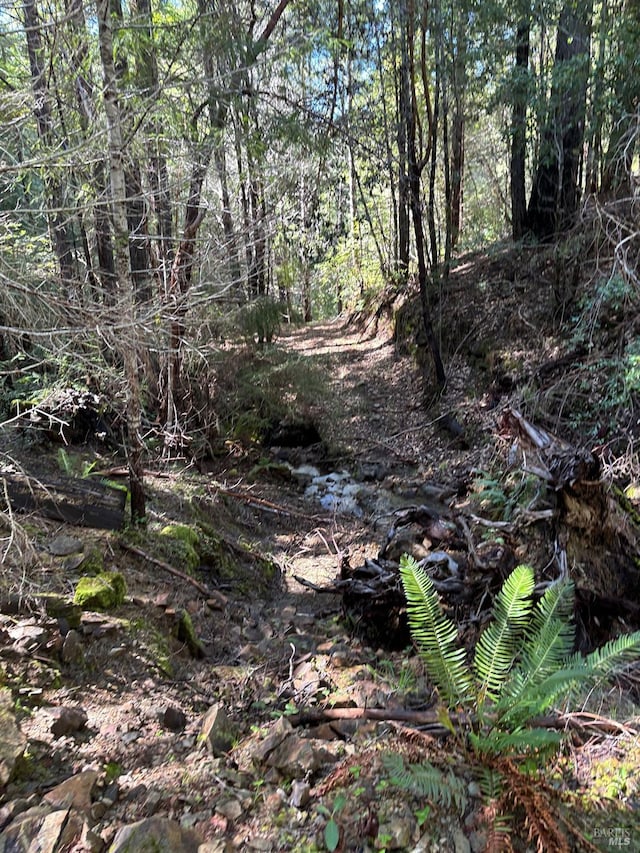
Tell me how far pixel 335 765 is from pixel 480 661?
3.24 ft

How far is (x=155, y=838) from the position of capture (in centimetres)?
189

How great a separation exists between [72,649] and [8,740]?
2.87ft

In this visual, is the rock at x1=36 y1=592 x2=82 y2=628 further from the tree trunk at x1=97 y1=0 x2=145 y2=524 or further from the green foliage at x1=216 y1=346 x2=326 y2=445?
the green foliage at x1=216 y1=346 x2=326 y2=445

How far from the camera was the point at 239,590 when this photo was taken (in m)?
5.15

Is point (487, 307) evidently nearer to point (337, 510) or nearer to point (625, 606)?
point (337, 510)

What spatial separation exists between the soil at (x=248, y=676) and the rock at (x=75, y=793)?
2.0 inches

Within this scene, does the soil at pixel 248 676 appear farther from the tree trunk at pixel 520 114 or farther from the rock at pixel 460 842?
the tree trunk at pixel 520 114

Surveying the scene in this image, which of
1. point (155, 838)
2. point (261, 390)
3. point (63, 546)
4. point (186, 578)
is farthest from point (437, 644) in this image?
point (261, 390)

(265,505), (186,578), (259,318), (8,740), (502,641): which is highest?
(259,318)

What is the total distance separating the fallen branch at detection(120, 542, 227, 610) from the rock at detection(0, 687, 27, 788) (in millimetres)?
2185

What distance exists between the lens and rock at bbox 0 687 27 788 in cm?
208

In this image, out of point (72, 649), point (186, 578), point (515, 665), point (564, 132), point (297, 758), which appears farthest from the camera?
point (564, 132)

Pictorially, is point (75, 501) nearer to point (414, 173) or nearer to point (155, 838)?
point (155, 838)

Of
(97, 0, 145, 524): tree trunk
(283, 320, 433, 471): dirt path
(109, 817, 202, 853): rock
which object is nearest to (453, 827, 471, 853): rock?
(109, 817, 202, 853): rock
